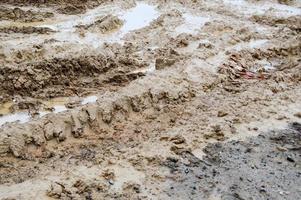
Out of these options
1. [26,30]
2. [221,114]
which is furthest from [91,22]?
[221,114]

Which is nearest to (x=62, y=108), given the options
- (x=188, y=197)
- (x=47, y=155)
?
(x=47, y=155)

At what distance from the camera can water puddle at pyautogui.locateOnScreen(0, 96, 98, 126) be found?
8.39 m

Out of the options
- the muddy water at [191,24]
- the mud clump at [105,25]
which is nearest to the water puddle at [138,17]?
the mud clump at [105,25]

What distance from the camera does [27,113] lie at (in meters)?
8.59

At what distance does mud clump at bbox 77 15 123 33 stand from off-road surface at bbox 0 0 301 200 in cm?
10

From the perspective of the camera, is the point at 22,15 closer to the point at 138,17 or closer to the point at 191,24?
the point at 138,17

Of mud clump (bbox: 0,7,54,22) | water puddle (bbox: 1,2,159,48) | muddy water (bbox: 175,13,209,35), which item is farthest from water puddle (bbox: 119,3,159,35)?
mud clump (bbox: 0,7,54,22)

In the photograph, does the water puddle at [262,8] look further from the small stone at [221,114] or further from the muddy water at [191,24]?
the small stone at [221,114]

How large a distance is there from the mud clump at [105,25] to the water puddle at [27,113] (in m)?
4.01

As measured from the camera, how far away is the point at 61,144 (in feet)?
25.0

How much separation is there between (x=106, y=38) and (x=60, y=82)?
10.1ft

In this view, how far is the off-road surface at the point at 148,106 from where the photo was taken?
22.1 ft

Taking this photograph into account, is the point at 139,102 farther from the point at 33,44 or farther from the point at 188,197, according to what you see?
the point at 33,44

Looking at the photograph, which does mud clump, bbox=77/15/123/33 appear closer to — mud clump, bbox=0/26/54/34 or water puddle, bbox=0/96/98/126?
mud clump, bbox=0/26/54/34
